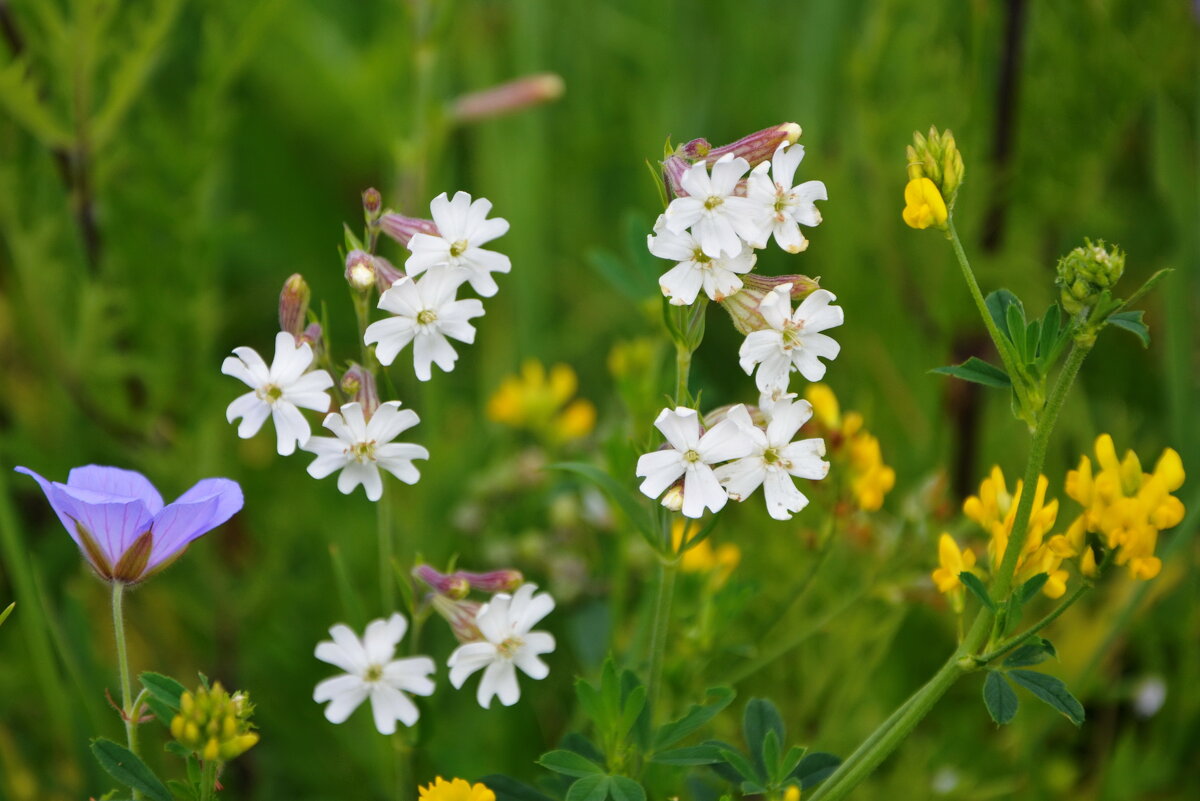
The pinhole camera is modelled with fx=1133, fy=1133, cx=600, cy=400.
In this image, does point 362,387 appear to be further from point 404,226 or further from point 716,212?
point 716,212

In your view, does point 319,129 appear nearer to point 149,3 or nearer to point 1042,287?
point 149,3

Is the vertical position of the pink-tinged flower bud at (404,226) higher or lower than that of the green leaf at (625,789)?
higher

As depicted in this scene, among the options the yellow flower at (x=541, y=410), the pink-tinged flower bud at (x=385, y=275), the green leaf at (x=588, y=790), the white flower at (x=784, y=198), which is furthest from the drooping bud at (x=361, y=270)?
the yellow flower at (x=541, y=410)

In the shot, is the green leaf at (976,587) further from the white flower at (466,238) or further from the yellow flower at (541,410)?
the yellow flower at (541,410)

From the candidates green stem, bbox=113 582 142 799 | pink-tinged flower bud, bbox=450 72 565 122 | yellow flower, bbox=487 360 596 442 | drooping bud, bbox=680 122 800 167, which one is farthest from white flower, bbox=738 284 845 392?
pink-tinged flower bud, bbox=450 72 565 122

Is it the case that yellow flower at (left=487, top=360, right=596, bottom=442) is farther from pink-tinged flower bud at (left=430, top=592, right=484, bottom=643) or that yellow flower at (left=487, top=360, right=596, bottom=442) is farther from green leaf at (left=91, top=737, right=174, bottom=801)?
green leaf at (left=91, top=737, right=174, bottom=801)

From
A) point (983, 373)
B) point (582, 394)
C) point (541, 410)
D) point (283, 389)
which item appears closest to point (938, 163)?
point (983, 373)

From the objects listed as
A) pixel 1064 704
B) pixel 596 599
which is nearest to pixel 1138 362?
pixel 596 599
